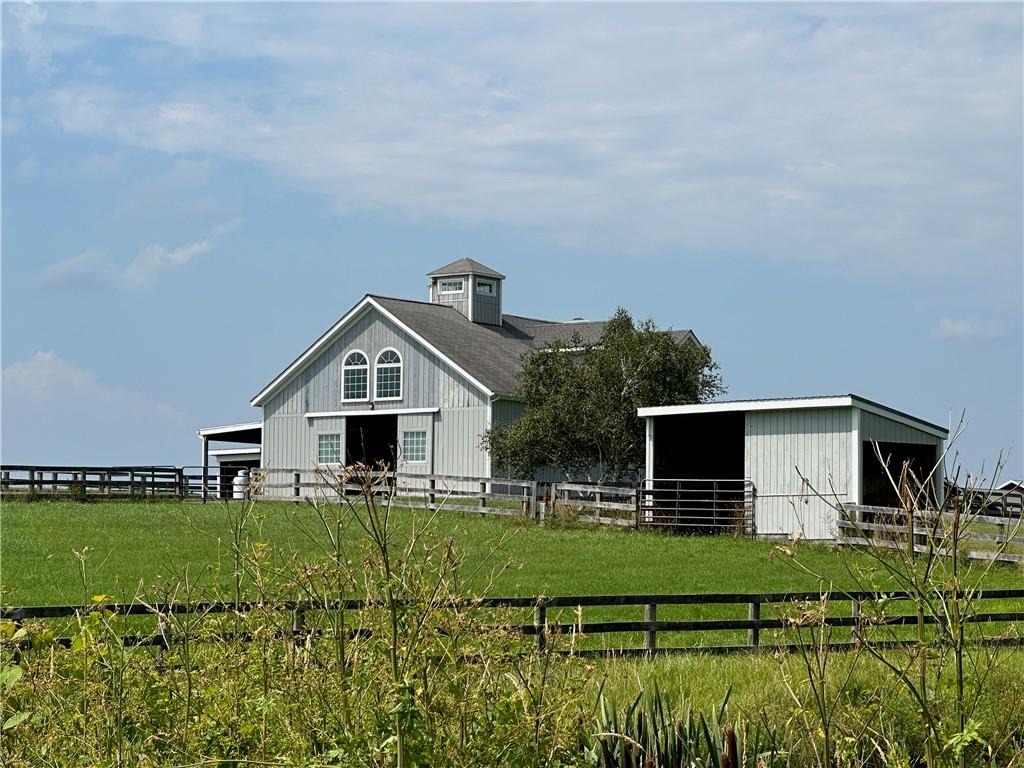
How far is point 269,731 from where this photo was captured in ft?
17.3

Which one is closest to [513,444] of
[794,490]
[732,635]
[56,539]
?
[794,490]

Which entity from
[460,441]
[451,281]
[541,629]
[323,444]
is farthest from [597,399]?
[541,629]

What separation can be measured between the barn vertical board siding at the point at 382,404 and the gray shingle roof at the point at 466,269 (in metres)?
5.60

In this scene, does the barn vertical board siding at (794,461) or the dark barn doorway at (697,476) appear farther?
the dark barn doorway at (697,476)

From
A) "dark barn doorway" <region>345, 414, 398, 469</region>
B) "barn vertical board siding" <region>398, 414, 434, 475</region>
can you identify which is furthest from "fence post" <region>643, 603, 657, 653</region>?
"dark barn doorway" <region>345, 414, 398, 469</region>

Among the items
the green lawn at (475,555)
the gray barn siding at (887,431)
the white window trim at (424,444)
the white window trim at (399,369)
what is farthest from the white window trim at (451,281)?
the gray barn siding at (887,431)

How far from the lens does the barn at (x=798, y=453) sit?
87.9 ft

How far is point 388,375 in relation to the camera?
38656mm

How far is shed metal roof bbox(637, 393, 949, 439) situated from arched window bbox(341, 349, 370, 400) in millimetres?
12465

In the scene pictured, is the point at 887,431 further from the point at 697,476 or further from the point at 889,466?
the point at 697,476

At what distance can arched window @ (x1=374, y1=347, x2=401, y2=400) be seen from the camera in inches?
1512

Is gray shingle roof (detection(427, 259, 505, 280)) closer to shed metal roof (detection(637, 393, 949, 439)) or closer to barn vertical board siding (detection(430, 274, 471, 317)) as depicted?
barn vertical board siding (detection(430, 274, 471, 317))

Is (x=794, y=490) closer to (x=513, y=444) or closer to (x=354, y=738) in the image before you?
(x=513, y=444)

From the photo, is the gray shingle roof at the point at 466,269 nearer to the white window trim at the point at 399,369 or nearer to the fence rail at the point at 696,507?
the white window trim at the point at 399,369
